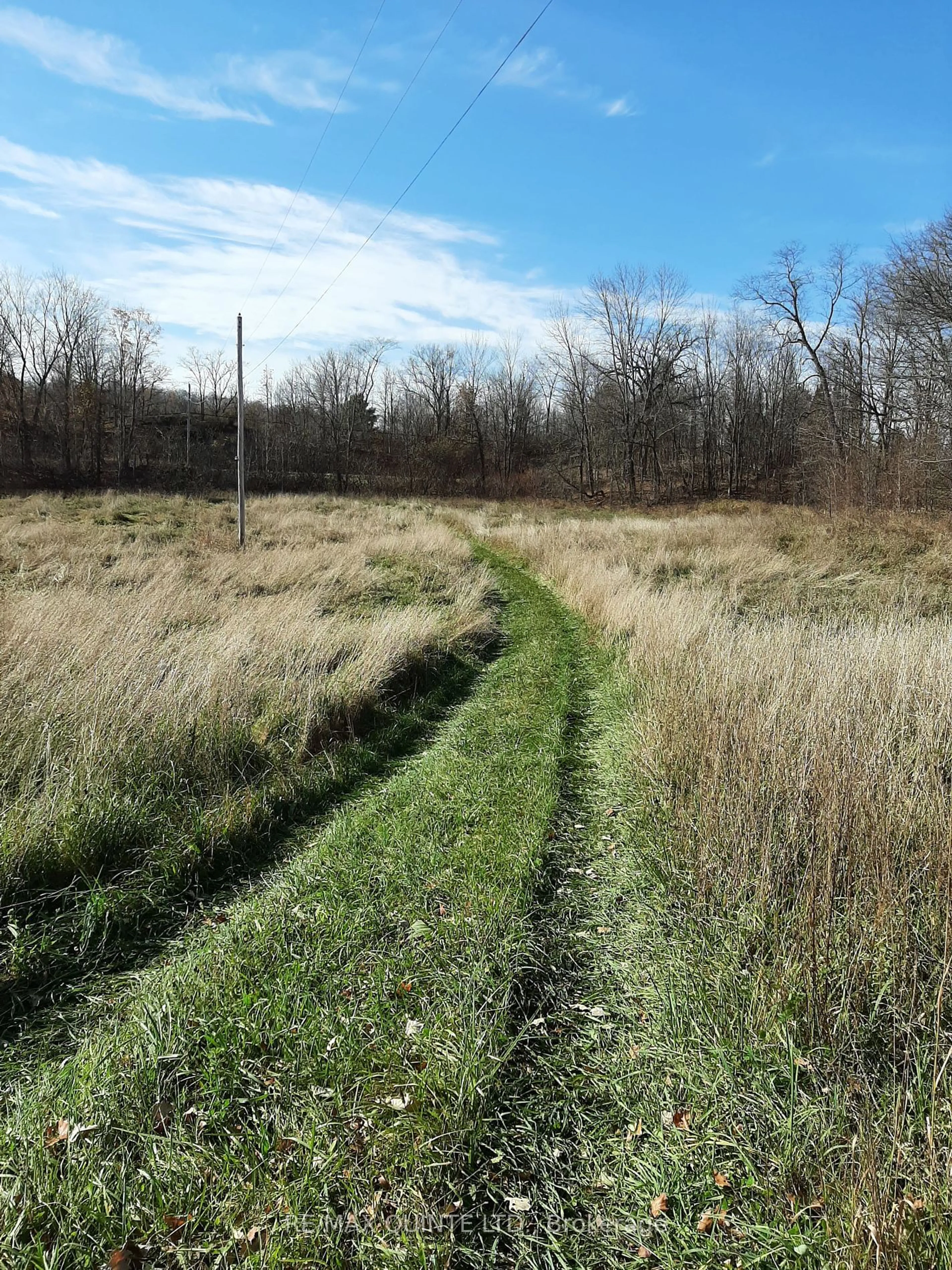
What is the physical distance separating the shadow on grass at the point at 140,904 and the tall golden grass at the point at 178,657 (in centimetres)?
26

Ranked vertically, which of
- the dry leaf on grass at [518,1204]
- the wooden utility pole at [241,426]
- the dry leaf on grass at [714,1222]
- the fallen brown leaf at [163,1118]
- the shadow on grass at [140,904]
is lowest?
the dry leaf on grass at [518,1204]

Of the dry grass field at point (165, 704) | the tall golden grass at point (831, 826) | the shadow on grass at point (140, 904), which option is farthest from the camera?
the dry grass field at point (165, 704)

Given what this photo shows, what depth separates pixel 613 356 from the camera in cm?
5147

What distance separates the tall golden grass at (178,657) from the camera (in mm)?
4582

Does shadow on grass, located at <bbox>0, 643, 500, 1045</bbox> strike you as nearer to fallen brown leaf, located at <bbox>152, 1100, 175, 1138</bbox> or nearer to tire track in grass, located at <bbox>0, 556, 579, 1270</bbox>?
tire track in grass, located at <bbox>0, 556, 579, 1270</bbox>

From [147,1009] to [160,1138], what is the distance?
0.74 metres

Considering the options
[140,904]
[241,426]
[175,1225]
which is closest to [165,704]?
[140,904]

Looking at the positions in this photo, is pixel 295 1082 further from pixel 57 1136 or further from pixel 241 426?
pixel 241 426

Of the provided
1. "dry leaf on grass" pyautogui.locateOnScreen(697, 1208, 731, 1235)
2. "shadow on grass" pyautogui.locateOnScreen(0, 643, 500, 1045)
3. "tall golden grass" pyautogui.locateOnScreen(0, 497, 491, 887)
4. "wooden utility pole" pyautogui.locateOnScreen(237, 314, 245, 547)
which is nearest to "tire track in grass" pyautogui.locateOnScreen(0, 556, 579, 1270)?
"shadow on grass" pyautogui.locateOnScreen(0, 643, 500, 1045)

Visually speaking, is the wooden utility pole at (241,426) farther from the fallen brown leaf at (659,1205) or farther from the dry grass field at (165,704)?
the fallen brown leaf at (659,1205)

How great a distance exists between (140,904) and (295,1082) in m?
1.75

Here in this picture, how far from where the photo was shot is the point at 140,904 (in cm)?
389

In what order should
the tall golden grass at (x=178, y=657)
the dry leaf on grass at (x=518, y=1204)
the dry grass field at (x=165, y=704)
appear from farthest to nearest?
1. the tall golden grass at (x=178, y=657)
2. the dry grass field at (x=165, y=704)
3. the dry leaf on grass at (x=518, y=1204)

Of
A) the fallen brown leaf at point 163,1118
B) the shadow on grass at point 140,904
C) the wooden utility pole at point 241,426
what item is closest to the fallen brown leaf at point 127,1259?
the fallen brown leaf at point 163,1118
